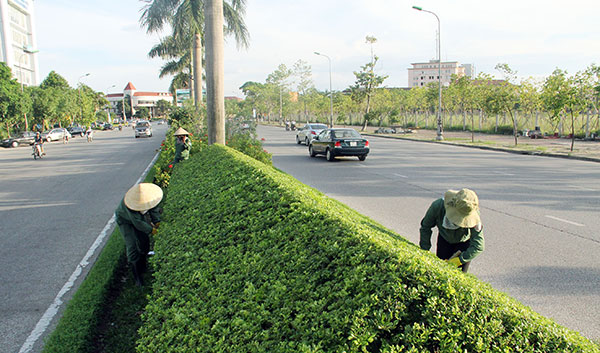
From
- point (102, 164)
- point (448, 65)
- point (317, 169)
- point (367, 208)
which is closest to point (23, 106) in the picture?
point (102, 164)

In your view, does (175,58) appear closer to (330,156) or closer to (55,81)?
(330,156)

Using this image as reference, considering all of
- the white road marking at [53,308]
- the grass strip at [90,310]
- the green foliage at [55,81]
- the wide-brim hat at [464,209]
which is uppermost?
the green foliage at [55,81]

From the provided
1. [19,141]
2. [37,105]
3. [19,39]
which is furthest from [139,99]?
[19,141]

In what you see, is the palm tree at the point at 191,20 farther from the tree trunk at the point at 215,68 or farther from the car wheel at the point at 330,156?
the tree trunk at the point at 215,68

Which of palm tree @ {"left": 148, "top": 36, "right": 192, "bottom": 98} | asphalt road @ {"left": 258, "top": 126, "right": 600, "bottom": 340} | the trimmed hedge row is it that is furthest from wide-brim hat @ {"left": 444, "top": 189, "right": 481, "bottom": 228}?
palm tree @ {"left": 148, "top": 36, "right": 192, "bottom": 98}

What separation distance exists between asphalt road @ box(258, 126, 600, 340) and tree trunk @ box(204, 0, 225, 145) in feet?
10.4

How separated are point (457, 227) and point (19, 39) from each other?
102064 mm

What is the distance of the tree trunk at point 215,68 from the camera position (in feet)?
37.1

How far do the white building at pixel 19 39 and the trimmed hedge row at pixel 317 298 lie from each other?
282 feet

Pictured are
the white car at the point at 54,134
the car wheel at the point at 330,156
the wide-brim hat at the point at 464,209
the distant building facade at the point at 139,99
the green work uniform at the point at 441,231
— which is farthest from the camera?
the distant building facade at the point at 139,99

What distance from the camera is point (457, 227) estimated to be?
13.0 feet

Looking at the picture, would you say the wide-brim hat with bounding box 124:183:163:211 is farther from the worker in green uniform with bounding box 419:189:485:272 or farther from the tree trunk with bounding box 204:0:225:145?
the tree trunk with bounding box 204:0:225:145

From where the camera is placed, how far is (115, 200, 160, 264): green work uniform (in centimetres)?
530

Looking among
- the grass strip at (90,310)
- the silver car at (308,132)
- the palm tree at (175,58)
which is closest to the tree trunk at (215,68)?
the grass strip at (90,310)
